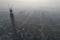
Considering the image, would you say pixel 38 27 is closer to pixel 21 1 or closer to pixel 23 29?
pixel 23 29

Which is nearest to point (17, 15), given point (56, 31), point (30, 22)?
point (30, 22)

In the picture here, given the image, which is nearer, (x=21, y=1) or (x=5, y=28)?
(x=5, y=28)

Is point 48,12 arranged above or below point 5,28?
above

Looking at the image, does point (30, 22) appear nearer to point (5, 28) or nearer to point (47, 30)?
point (47, 30)

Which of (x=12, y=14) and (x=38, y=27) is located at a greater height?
(x=12, y=14)

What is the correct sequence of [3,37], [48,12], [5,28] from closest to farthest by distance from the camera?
[3,37], [5,28], [48,12]

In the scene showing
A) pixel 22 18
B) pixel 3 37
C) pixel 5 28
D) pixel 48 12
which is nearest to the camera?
pixel 3 37

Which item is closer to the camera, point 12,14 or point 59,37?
point 59,37

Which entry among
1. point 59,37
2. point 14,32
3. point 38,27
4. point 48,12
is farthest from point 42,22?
point 14,32

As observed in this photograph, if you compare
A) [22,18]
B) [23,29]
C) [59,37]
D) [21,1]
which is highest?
[21,1]
